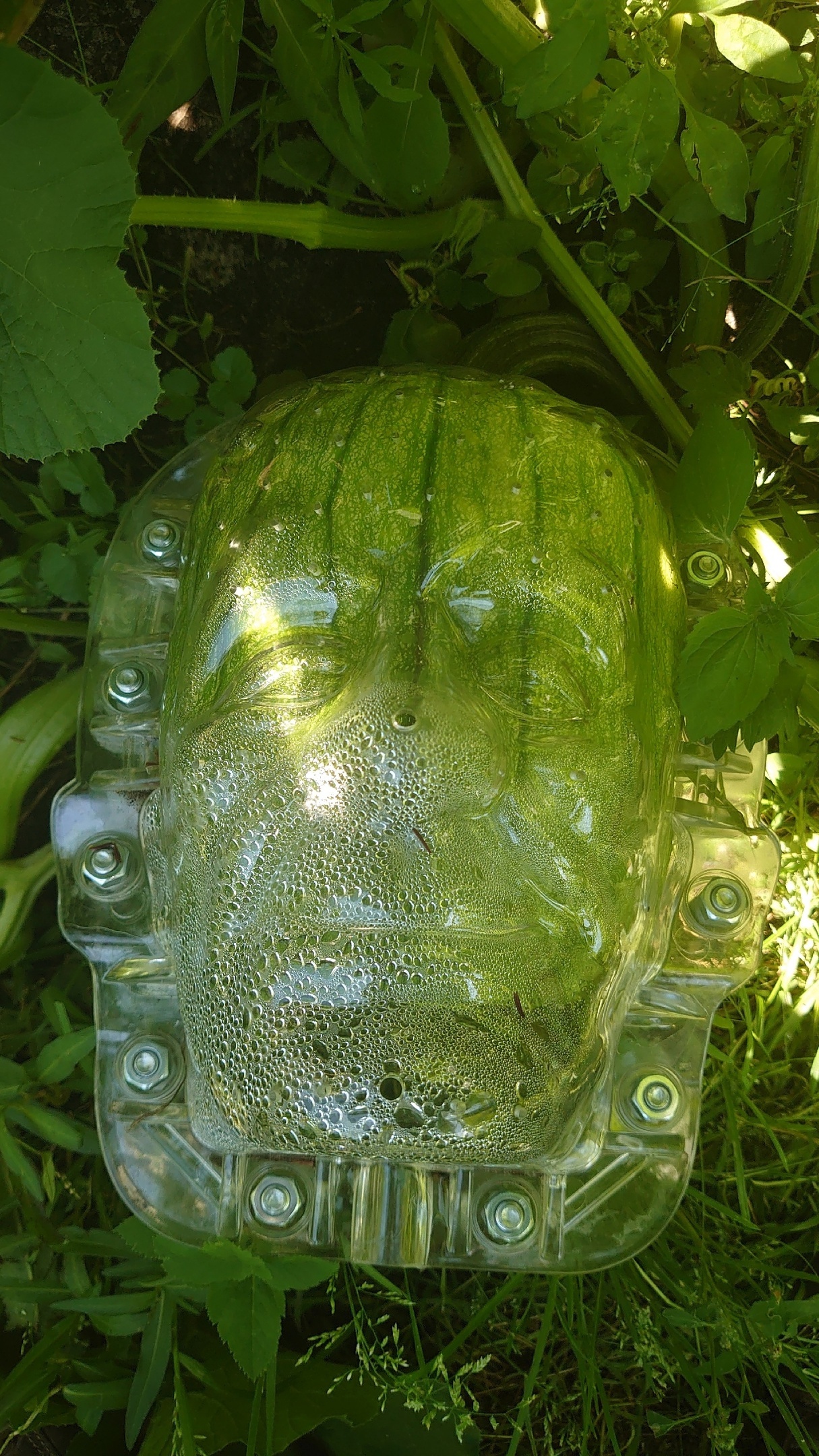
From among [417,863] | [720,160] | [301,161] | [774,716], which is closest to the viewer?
[417,863]

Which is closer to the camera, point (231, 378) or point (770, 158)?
point (770, 158)

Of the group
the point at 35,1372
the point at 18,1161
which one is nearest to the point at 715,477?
the point at 18,1161

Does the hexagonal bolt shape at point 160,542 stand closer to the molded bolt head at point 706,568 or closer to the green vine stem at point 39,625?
the green vine stem at point 39,625

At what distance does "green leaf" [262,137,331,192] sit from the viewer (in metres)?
1.96

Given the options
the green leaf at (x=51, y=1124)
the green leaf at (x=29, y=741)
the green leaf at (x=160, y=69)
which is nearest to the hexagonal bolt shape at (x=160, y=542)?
the green leaf at (x=29, y=741)

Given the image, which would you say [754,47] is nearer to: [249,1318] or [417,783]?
[417,783]

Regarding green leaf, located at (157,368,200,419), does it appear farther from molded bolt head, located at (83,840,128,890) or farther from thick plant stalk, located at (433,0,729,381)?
molded bolt head, located at (83,840,128,890)

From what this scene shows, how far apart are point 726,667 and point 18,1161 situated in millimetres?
1323

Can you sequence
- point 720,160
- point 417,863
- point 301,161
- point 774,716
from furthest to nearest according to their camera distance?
1. point 301,161
2. point 720,160
3. point 774,716
4. point 417,863

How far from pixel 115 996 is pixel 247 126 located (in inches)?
57.9

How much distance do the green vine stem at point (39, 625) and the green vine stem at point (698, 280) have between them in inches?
44.7

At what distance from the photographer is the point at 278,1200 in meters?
1.60

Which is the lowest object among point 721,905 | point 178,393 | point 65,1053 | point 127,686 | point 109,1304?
point 109,1304

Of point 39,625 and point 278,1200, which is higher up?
point 39,625
